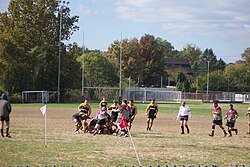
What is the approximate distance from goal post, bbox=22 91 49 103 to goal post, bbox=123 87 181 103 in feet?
56.1

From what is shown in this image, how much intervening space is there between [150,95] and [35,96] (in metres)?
22.4

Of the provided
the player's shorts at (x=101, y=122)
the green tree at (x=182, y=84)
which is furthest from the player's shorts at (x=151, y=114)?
the green tree at (x=182, y=84)

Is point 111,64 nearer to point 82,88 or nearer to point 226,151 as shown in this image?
point 82,88

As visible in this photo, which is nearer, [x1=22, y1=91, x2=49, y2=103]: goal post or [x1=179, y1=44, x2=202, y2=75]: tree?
[x1=22, y1=91, x2=49, y2=103]: goal post

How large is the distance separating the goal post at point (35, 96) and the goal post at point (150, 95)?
17097 mm

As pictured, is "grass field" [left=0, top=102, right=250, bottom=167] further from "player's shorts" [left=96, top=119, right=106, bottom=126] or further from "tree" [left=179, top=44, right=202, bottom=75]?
"tree" [left=179, top=44, right=202, bottom=75]

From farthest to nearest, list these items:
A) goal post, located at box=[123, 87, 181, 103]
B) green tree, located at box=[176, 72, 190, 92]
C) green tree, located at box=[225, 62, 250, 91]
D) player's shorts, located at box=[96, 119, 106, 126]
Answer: green tree, located at box=[225, 62, 250, 91]
green tree, located at box=[176, 72, 190, 92]
goal post, located at box=[123, 87, 181, 103]
player's shorts, located at box=[96, 119, 106, 126]

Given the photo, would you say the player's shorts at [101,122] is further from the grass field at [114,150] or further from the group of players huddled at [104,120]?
the grass field at [114,150]

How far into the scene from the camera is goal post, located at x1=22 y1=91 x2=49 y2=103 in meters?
69.2

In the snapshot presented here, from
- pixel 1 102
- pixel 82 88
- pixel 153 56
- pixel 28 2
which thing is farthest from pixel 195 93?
pixel 1 102

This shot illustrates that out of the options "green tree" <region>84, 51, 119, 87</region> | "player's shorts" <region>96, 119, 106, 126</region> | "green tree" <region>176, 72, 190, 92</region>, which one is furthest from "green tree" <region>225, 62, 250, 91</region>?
"player's shorts" <region>96, 119, 106, 126</region>

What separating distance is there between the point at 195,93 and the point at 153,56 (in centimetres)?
1422

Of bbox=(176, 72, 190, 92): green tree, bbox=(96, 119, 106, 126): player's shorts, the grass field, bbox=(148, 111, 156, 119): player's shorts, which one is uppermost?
bbox=(176, 72, 190, 92): green tree

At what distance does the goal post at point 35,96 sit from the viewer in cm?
6919
